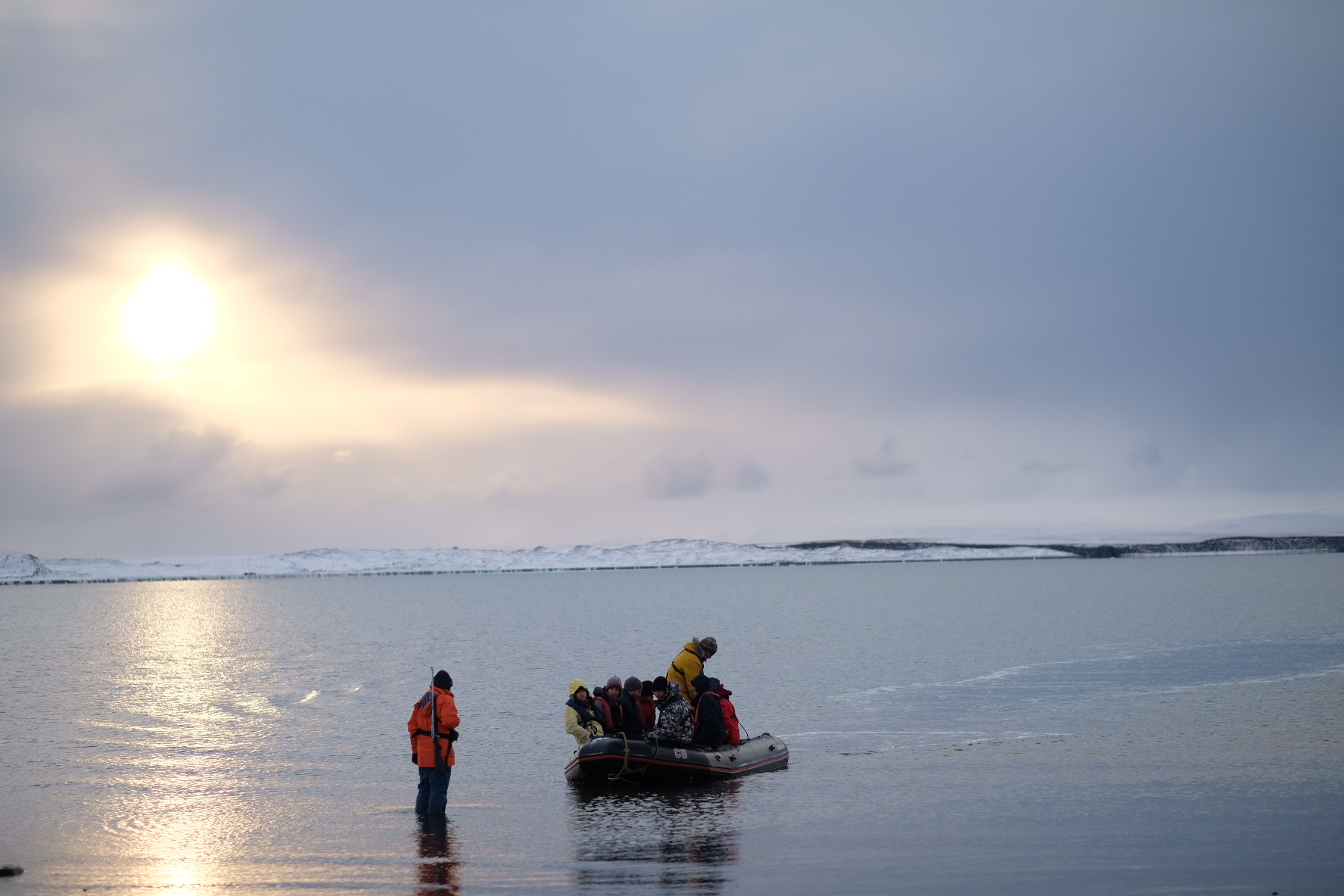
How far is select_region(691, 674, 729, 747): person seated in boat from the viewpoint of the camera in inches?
844

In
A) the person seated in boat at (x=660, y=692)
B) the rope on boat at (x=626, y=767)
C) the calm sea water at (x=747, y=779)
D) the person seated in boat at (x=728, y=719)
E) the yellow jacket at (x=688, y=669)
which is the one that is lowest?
the calm sea water at (x=747, y=779)

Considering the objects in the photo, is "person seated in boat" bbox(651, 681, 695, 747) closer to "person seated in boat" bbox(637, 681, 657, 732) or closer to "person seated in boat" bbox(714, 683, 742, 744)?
"person seated in boat" bbox(637, 681, 657, 732)

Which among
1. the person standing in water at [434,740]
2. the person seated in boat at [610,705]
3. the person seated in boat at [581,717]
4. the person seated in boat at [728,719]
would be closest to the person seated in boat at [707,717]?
the person seated in boat at [728,719]

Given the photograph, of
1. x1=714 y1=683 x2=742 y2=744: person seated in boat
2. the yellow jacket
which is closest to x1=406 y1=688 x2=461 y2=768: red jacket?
the yellow jacket

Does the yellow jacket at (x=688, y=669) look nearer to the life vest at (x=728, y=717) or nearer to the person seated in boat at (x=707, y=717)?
the person seated in boat at (x=707, y=717)

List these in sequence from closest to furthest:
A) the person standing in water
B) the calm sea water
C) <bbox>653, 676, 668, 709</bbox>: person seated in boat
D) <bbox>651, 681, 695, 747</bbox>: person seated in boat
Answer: the calm sea water < the person standing in water < <bbox>651, 681, 695, 747</bbox>: person seated in boat < <bbox>653, 676, 668, 709</bbox>: person seated in boat

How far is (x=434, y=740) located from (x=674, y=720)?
5192 millimetres

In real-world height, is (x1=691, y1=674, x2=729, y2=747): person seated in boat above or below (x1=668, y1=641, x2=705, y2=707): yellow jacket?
below

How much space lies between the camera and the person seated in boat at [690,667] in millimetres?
21359

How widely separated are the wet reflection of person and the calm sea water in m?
0.07

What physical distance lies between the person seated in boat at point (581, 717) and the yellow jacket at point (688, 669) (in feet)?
5.02

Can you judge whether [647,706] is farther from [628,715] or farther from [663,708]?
[663,708]

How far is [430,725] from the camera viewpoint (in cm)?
1700

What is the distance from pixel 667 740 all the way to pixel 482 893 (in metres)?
7.76
